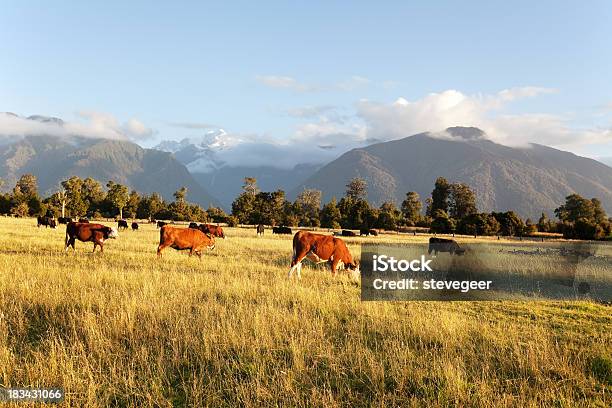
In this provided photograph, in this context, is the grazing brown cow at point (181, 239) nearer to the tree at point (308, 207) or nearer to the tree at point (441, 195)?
the tree at point (308, 207)

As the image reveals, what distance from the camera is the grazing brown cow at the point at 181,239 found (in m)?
20.4

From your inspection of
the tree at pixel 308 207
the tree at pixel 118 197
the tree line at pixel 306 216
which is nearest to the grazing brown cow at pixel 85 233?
the tree line at pixel 306 216

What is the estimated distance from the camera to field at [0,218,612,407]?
17.5ft

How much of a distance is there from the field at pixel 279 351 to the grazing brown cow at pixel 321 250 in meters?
5.59

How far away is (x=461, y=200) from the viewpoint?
132 meters

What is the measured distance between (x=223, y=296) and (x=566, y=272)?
1750 centimetres

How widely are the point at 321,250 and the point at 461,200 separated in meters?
125

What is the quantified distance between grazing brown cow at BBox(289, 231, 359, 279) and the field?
5588mm

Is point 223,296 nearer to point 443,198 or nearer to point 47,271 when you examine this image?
point 47,271

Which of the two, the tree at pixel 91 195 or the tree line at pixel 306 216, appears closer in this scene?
the tree line at pixel 306 216

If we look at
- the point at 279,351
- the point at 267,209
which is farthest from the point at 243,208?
the point at 279,351

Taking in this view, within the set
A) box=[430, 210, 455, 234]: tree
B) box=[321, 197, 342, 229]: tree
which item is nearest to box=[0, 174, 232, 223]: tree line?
box=[321, 197, 342, 229]: tree

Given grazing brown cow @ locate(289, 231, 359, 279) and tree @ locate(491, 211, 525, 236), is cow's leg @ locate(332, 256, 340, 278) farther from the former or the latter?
tree @ locate(491, 211, 525, 236)

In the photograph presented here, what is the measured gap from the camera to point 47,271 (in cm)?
1272
